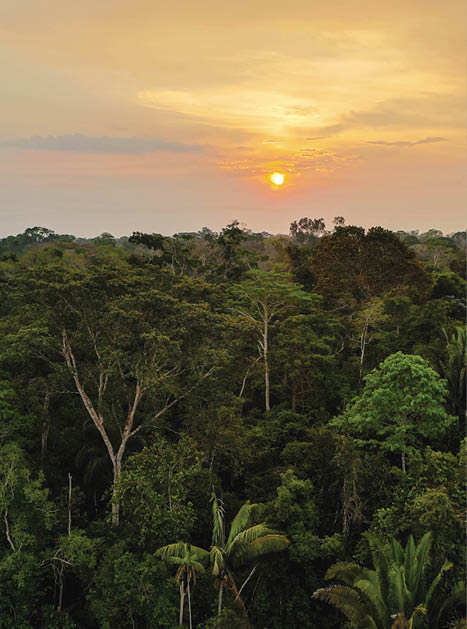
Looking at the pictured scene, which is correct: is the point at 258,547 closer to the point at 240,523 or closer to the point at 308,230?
the point at 240,523

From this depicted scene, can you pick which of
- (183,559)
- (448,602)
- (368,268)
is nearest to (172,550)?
(183,559)

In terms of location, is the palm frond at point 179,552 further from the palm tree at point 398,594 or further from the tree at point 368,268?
the tree at point 368,268

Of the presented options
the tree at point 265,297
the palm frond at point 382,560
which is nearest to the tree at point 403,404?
the palm frond at point 382,560

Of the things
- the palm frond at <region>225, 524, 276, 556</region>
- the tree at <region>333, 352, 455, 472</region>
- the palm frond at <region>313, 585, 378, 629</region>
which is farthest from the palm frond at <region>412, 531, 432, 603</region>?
the tree at <region>333, 352, 455, 472</region>

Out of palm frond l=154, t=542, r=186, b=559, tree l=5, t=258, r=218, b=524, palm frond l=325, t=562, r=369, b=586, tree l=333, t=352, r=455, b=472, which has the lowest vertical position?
palm frond l=325, t=562, r=369, b=586

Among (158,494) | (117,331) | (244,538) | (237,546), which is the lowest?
(237,546)

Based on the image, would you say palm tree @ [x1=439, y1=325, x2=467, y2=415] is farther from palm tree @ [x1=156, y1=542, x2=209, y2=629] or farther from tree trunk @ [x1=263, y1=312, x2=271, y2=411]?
palm tree @ [x1=156, y1=542, x2=209, y2=629]
